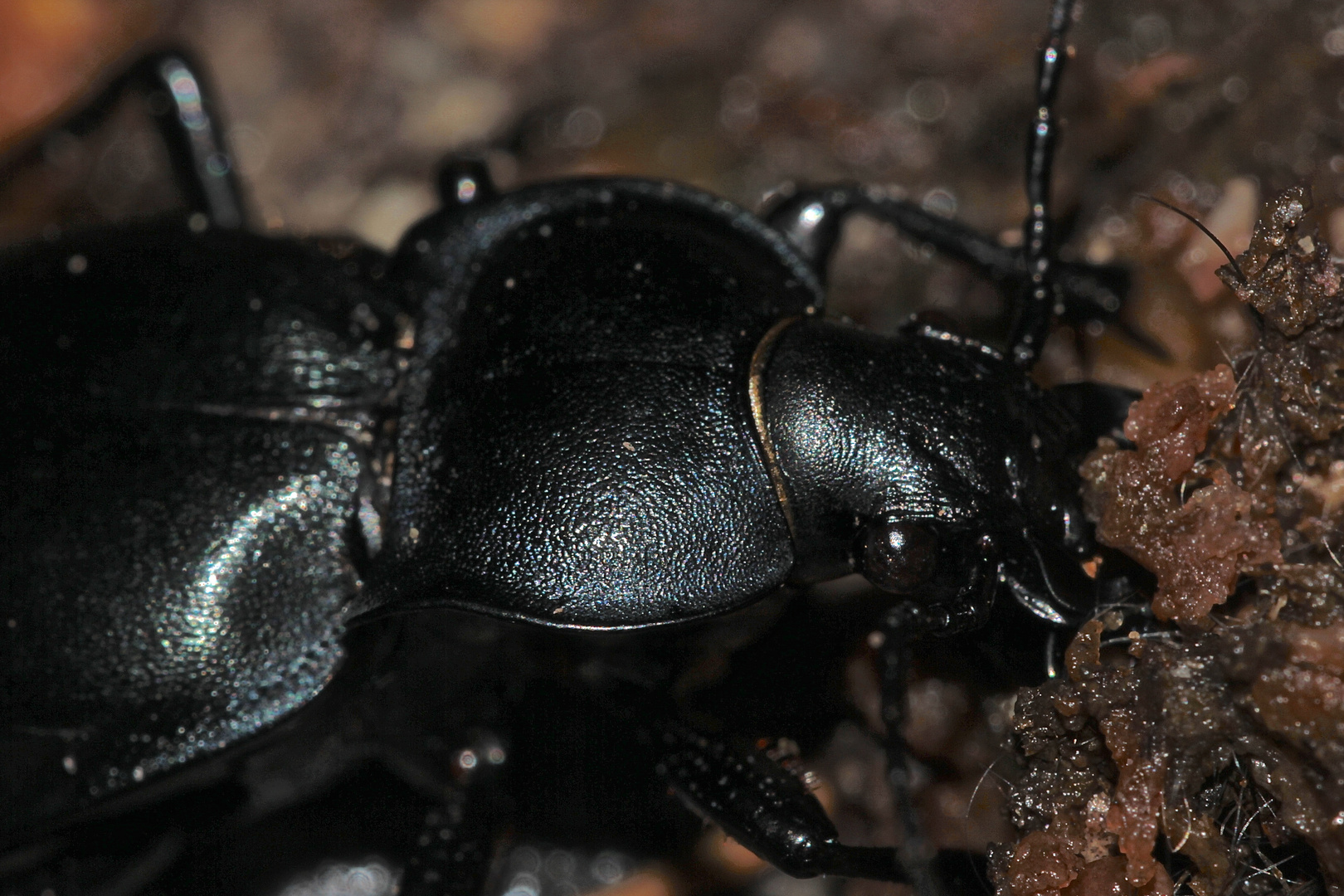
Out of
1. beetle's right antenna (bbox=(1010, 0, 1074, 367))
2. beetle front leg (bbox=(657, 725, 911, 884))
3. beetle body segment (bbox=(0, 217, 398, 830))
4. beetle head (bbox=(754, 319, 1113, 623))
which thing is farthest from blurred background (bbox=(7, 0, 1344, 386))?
beetle front leg (bbox=(657, 725, 911, 884))

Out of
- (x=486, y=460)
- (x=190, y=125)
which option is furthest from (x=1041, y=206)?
(x=190, y=125)

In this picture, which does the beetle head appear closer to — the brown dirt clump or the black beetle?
the black beetle

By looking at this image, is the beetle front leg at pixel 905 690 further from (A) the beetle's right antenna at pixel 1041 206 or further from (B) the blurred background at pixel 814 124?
(A) the beetle's right antenna at pixel 1041 206

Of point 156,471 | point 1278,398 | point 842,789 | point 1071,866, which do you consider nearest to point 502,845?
point 842,789

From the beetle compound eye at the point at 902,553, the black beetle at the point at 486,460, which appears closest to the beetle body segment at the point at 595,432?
the black beetle at the point at 486,460

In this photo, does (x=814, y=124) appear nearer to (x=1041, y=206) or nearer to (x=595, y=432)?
(x=1041, y=206)

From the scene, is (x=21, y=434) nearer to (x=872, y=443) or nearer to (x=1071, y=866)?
(x=872, y=443)
